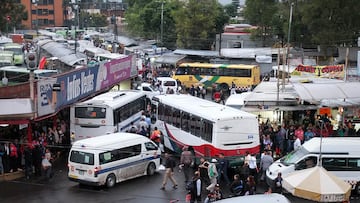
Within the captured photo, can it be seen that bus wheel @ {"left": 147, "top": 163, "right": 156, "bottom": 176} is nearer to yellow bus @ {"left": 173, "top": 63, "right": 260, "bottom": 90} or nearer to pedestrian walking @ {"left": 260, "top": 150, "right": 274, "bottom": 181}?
pedestrian walking @ {"left": 260, "top": 150, "right": 274, "bottom": 181}

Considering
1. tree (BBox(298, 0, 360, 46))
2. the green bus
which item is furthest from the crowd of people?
tree (BBox(298, 0, 360, 46))

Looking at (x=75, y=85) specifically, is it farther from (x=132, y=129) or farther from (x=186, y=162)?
(x=186, y=162)

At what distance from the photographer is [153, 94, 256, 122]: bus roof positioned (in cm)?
2073

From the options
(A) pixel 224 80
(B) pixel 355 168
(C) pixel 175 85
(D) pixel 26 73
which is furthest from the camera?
(A) pixel 224 80

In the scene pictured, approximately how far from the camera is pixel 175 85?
4166 centimetres

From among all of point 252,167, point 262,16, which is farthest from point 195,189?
point 262,16

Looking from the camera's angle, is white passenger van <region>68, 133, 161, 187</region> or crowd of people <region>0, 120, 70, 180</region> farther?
crowd of people <region>0, 120, 70, 180</region>

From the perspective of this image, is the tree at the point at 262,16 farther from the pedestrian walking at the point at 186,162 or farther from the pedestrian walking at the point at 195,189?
the pedestrian walking at the point at 195,189

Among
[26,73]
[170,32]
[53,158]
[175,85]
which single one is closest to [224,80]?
[175,85]

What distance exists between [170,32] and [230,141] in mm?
58967

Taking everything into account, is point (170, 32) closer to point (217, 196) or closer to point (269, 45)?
point (269, 45)

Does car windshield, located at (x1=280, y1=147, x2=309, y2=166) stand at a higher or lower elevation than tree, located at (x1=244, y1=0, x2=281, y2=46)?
lower

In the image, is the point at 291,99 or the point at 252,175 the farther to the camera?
the point at 291,99

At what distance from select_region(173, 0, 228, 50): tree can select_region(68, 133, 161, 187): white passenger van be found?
144 ft
